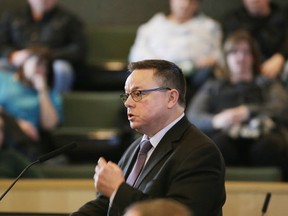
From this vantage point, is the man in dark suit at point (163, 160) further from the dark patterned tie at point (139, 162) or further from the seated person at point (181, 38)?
the seated person at point (181, 38)

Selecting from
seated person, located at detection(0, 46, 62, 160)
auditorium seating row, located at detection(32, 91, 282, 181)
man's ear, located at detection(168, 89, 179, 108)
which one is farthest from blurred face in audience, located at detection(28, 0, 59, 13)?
man's ear, located at detection(168, 89, 179, 108)

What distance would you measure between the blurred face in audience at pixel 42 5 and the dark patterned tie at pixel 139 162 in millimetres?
3121

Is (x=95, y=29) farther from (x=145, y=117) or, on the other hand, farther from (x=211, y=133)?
(x=145, y=117)

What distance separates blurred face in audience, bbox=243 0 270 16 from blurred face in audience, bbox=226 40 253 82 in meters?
0.80

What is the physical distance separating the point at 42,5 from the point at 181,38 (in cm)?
103

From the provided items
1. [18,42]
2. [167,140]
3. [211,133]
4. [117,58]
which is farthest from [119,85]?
[167,140]

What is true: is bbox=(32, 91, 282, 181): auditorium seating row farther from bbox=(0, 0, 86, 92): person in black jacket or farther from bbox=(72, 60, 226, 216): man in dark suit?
bbox=(72, 60, 226, 216): man in dark suit

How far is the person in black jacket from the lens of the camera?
5703 mm

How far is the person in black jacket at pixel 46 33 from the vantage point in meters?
5.70

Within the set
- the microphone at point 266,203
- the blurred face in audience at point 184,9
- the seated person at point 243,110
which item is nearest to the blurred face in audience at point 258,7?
the blurred face in audience at point 184,9

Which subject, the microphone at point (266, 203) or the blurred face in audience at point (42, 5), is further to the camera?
the blurred face in audience at point (42, 5)

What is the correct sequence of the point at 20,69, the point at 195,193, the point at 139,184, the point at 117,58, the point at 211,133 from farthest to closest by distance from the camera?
the point at 117,58, the point at 20,69, the point at 211,133, the point at 139,184, the point at 195,193

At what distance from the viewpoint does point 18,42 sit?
590cm

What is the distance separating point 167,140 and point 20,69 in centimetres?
263
